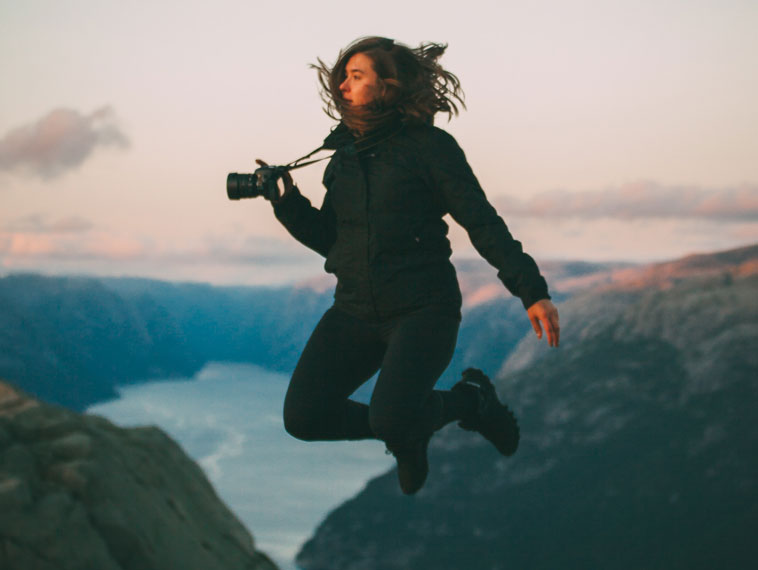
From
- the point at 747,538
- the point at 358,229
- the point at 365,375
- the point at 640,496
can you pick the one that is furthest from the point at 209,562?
the point at 640,496

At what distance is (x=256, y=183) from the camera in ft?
17.2

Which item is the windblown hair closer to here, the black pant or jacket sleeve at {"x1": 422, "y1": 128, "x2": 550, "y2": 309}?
jacket sleeve at {"x1": 422, "y1": 128, "x2": 550, "y2": 309}

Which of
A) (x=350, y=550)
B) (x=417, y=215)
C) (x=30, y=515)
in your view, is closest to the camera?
(x=417, y=215)

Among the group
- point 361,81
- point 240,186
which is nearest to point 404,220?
point 361,81

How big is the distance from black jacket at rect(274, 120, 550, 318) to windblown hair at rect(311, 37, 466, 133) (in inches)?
4.6

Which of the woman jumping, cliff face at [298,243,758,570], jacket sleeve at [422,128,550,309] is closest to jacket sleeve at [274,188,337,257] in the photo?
the woman jumping

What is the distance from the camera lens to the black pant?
15.7 feet

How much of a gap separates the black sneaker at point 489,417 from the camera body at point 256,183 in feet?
6.51

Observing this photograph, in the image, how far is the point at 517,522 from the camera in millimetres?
149250

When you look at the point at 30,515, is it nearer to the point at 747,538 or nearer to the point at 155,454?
the point at 155,454

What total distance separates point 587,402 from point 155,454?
540ft

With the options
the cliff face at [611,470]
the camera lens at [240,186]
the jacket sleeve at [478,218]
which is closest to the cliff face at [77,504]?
the camera lens at [240,186]

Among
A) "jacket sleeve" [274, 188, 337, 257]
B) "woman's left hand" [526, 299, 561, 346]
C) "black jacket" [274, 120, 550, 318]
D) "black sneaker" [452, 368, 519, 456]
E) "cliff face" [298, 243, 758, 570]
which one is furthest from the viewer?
"cliff face" [298, 243, 758, 570]

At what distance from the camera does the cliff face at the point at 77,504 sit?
5.43 metres
